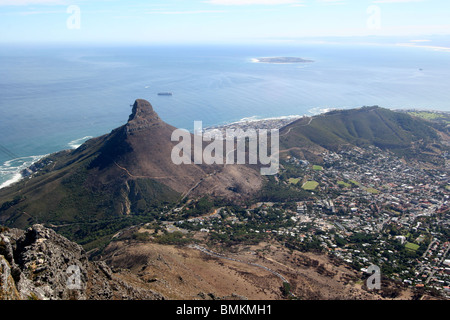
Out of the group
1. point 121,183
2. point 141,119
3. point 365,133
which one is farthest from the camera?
point 365,133

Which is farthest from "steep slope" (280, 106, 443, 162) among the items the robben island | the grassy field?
the grassy field

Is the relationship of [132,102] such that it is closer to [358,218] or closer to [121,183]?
[121,183]

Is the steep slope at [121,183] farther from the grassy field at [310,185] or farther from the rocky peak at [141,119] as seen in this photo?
the grassy field at [310,185]

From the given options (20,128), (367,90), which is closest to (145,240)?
(20,128)

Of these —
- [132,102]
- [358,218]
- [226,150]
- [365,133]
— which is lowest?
[358,218]

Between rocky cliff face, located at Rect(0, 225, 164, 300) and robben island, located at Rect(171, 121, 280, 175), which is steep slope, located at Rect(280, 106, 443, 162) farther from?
rocky cliff face, located at Rect(0, 225, 164, 300)

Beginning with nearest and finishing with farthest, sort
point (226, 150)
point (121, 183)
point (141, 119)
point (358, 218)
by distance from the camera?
point (358, 218)
point (121, 183)
point (141, 119)
point (226, 150)

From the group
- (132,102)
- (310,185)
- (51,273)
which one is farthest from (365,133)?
(132,102)

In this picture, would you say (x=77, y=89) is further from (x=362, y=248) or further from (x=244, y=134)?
(x=362, y=248)

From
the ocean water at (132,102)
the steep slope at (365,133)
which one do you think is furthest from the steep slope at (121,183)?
the steep slope at (365,133)
